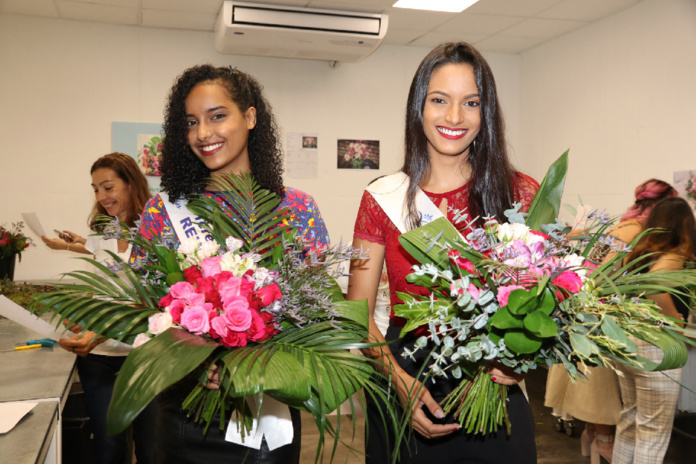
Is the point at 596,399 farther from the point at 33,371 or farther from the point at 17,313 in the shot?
the point at 17,313

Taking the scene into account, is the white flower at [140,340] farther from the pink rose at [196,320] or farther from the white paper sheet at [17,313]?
the white paper sheet at [17,313]

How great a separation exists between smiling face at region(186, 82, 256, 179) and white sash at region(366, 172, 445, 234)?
39 cm

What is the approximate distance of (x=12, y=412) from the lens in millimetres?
1461

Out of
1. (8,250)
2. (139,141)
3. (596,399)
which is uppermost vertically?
(139,141)

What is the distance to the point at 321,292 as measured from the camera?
1242 millimetres

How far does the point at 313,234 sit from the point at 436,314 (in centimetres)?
59

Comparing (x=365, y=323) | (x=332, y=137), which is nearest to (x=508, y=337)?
(x=365, y=323)

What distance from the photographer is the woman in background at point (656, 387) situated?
2.91 m

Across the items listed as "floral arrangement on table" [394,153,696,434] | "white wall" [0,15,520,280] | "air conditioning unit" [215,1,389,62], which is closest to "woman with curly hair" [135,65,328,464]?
"floral arrangement on table" [394,153,696,434]

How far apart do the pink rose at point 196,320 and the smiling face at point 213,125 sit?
24.2 inches

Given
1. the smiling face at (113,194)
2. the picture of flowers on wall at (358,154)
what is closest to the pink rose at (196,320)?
the smiling face at (113,194)

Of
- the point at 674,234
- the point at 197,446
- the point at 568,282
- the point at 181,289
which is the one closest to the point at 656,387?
the point at 674,234

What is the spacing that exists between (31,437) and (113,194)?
191 centimetres

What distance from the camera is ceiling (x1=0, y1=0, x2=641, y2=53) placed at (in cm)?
436
